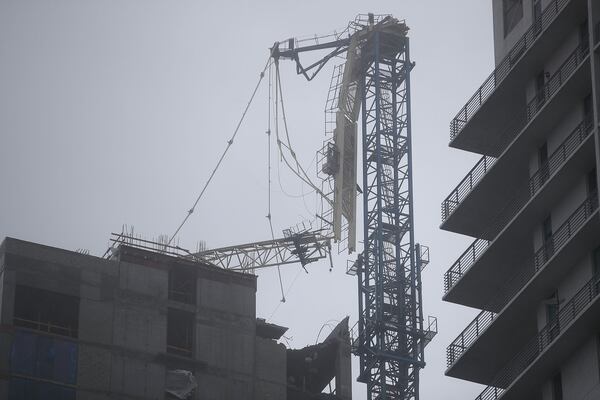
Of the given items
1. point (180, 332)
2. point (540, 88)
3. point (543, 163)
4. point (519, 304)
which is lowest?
point (519, 304)

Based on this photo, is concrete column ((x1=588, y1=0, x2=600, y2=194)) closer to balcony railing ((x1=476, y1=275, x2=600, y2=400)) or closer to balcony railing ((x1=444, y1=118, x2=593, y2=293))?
balcony railing ((x1=444, y1=118, x2=593, y2=293))

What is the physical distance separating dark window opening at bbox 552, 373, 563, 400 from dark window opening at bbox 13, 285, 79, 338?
5489 cm

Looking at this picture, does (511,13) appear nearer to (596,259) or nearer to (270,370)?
(596,259)

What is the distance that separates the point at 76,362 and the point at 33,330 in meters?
3.46

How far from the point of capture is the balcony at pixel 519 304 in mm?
55875

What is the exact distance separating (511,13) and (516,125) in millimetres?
5480

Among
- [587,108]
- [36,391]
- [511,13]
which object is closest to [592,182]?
[587,108]

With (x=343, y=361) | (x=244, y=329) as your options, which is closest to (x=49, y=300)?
(x=244, y=329)

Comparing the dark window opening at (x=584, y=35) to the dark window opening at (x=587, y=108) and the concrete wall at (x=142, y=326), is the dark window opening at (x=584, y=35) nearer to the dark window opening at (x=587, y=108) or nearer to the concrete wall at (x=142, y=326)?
the dark window opening at (x=587, y=108)

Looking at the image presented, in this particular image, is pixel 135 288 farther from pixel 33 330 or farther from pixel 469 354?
pixel 469 354

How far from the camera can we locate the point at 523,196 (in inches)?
2443

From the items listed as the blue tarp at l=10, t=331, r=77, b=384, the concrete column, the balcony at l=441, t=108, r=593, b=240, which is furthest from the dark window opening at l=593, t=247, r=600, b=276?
the blue tarp at l=10, t=331, r=77, b=384

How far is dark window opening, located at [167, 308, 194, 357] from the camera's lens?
111 m

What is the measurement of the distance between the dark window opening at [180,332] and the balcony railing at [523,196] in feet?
165
